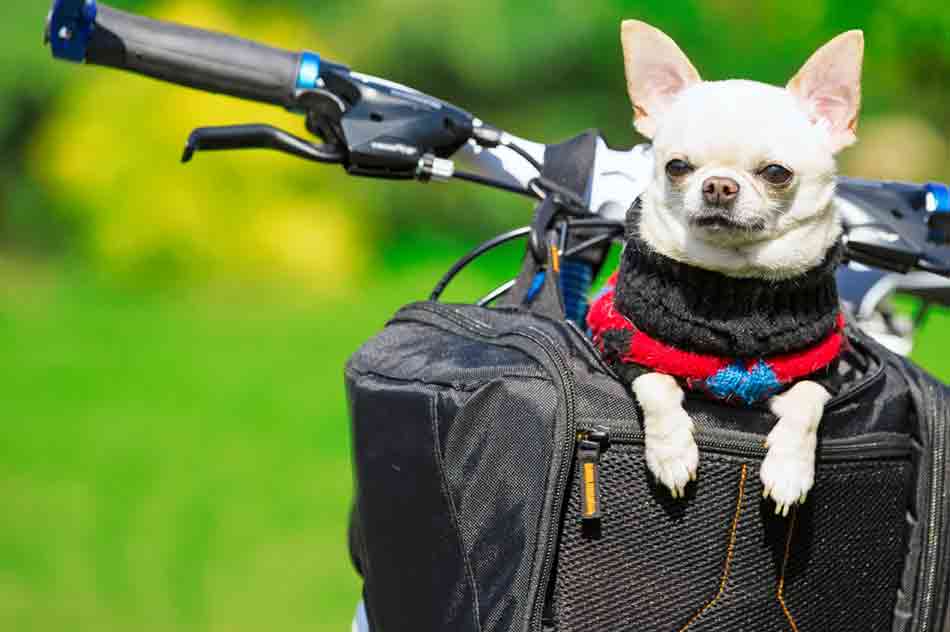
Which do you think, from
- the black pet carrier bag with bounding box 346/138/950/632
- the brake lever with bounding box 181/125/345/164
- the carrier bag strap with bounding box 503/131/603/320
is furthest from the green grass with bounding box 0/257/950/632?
the black pet carrier bag with bounding box 346/138/950/632

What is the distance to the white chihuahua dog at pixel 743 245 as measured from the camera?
1.19 meters

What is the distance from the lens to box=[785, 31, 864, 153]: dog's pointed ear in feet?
4.42

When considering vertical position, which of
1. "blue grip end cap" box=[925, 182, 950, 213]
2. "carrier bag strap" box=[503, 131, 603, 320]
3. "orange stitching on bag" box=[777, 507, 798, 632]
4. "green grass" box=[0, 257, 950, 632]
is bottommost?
"green grass" box=[0, 257, 950, 632]

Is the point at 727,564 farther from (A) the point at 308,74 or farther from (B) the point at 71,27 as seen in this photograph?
(B) the point at 71,27

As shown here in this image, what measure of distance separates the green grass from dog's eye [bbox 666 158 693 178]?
211cm

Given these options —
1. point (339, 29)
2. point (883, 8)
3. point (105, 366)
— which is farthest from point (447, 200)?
point (883, 8)

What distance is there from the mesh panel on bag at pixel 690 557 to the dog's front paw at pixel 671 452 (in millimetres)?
20

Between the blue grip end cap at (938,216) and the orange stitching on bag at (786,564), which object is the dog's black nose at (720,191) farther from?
the blue grip end cap at (938,216)

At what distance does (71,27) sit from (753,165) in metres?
0.79

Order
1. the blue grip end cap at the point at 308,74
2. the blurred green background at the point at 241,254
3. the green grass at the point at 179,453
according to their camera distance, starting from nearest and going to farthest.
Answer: the blue grip end cap at the point at 308,74
the green grass at the point at 179,453
the blurred green background at the point at 241,254

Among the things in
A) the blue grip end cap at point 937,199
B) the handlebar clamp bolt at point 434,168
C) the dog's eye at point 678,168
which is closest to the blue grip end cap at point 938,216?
the blue grip end cap at point 937,199

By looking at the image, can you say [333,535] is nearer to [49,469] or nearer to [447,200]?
[49,469]

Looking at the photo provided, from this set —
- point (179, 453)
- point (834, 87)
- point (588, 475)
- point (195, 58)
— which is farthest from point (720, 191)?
point (179, 453)

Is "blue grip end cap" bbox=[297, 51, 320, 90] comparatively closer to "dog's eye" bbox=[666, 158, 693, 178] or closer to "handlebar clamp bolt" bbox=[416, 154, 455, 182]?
"handlebar clamp bolt" bbox=[416, 154, 455, 182]
